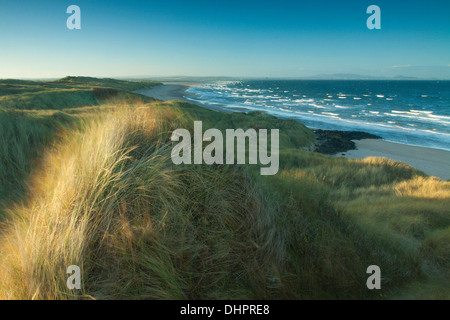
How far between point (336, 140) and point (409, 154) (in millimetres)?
5595

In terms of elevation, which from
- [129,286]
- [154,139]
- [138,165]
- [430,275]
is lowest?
[430,275]

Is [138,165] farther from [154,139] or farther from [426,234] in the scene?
[426,234]

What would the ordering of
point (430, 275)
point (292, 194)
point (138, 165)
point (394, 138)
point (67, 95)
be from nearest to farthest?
1. point (138, 165)
2. point (430, 275)
3. point (292, 194)
4. point (67, 95)
5. point (394, 138)

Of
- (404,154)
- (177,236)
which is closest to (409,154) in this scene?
(404,154)

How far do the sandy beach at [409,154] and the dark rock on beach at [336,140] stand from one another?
780mm

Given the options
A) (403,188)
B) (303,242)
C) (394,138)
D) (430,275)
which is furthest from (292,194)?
(394,138)

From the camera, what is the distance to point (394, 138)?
81.8 ft

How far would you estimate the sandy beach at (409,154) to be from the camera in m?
15.9

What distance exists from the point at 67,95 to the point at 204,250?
71.0 feet

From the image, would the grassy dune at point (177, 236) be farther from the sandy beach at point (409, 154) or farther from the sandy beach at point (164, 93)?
the sandy beach at point (164, 93)

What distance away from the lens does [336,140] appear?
23.0 m

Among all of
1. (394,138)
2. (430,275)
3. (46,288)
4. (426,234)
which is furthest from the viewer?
(394,138)

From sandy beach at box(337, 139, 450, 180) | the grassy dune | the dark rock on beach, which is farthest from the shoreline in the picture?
the grassy dune

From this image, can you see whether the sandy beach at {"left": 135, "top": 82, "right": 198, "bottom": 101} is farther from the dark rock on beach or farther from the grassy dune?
the grassy dune
